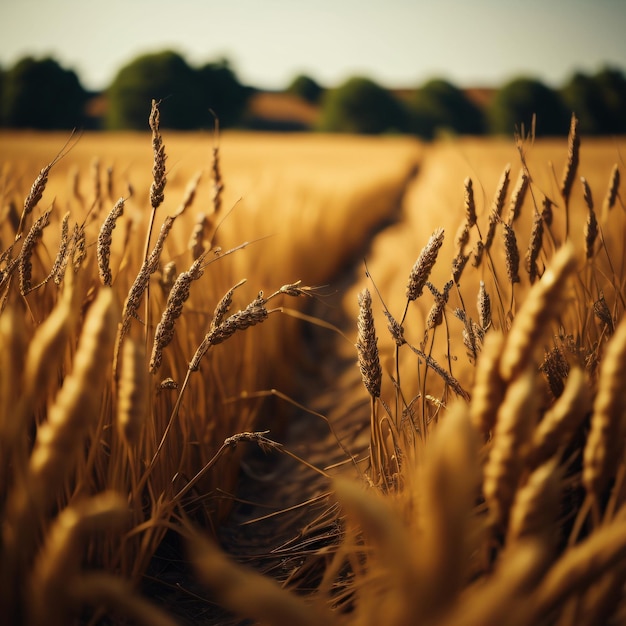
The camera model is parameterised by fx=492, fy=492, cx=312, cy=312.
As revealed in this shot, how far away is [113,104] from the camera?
28.7 m

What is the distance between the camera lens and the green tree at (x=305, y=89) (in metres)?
42.9

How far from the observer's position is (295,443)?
1385 mm

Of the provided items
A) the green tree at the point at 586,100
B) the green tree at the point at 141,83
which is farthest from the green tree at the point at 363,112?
the green tree at the point at 141,83

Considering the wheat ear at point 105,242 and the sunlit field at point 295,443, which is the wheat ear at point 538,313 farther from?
the wheat ear at point 105,242

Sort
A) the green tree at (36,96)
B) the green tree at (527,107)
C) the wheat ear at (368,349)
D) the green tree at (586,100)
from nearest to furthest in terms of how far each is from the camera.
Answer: the wheat ear at (368,349), the green tree at (36,96), the green tree at (586,100), the green tree at (527,107)

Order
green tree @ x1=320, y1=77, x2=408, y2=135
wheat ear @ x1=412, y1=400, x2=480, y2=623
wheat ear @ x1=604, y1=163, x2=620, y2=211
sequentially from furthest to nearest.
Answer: green tree @ x1=320, y1=77, x2=408, y2=135 → wheat ear @ x1=604, y1=163, x2=620, y2=211 → wheat ear @ x1=412, y1=400, x2=480, y2=623

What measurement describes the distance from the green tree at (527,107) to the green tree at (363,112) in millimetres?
6419

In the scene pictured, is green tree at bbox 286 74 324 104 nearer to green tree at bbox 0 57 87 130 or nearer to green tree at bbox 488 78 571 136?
green tree at bbox 488 78 571 136

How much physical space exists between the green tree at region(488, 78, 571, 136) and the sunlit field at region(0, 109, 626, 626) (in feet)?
112

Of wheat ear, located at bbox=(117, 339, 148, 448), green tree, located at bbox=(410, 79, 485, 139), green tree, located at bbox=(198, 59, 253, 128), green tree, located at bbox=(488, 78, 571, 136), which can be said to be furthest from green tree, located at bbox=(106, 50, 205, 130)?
wheat ear, located at bbox=(117, 339, 148, 448)

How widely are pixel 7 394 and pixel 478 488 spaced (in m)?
0.49

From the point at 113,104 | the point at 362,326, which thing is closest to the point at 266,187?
the point at 362,326

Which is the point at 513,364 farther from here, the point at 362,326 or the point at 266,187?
the point at 266,187

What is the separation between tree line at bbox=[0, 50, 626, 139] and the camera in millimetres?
21797
